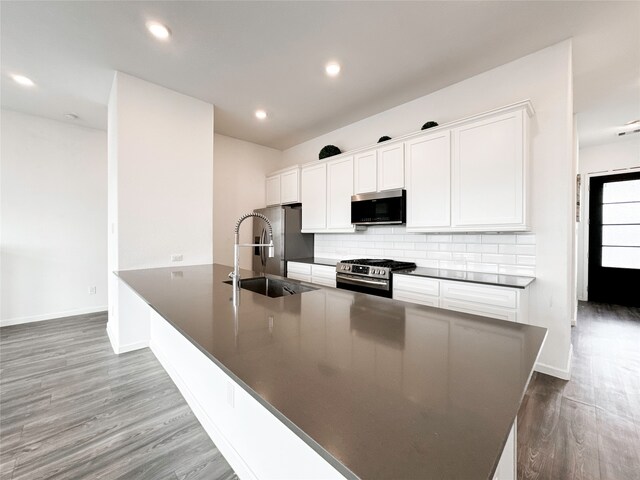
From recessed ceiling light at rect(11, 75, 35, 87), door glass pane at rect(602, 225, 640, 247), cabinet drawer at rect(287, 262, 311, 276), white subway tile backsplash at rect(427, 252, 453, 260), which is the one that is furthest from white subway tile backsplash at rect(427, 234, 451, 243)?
recessed ceiling light at rect(11, 75, 35, 87)

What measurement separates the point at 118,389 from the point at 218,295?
157cm

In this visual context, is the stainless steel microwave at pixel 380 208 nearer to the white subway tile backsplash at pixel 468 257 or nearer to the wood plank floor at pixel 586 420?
the white subway tile backsplash at pixel 468 257

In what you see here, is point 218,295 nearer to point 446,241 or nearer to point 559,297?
point 446,241

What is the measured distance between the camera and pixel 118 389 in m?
2.30

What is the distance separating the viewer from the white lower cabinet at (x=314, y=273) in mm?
3699

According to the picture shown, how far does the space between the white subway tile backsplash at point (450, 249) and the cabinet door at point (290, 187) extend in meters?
1.08

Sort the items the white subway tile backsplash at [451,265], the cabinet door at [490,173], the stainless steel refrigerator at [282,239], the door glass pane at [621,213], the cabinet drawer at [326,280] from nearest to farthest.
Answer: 1. the cabinet door at [490,173]
2. the white subway tile backsplash at [451,265]
3. the cabinet drawer at [326,280]
4. the stainless steel refrigerator at [282,239]
5. the door glass pane at [621,213]

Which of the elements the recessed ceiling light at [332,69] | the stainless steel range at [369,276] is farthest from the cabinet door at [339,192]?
the recessed ceiling light at [332,69]

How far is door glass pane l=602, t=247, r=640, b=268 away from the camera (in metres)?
4.82

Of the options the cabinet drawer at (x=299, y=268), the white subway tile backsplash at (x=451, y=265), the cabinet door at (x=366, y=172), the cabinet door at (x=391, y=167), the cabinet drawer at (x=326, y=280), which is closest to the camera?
the white subway tile backsplash at (x=451, y=265)

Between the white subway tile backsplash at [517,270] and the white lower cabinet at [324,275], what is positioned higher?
the white subway tile backsplash at [517,270]

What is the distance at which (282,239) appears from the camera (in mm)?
4406

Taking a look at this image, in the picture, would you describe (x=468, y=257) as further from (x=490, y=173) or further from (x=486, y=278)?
(x=490, y=173)

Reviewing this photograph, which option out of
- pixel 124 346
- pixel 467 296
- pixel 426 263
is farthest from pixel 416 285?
pixel 124 346
